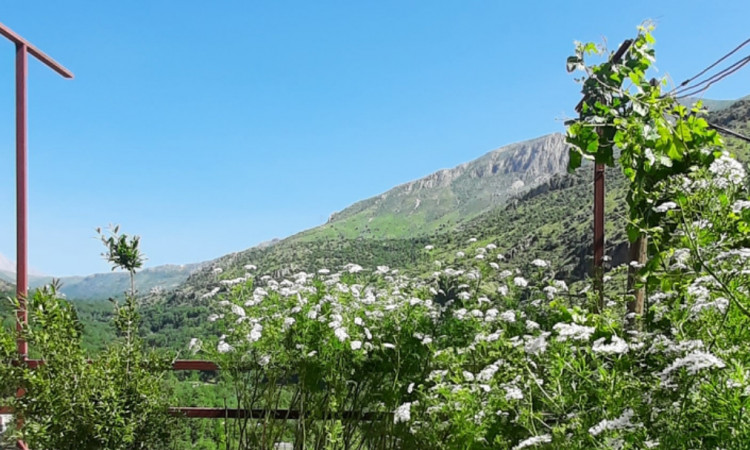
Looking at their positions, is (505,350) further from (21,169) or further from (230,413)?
(21,169)

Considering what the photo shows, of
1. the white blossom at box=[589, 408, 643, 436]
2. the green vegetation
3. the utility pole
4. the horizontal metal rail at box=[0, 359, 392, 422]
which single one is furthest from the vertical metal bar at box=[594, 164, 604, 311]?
the white blossom at box=[589, 408, 643, 436]

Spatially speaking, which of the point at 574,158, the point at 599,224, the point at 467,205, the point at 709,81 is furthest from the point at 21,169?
the point at 467,205

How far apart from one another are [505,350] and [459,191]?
95.3 metres

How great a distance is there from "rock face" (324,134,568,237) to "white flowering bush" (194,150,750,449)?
74616 mm

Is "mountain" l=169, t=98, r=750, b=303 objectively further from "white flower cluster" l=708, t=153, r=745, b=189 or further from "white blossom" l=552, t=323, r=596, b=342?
"white blossom" l=552, t=323, r=596, b=342

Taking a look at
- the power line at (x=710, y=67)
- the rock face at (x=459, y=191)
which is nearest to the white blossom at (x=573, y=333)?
the power line at (x=710, y=67)

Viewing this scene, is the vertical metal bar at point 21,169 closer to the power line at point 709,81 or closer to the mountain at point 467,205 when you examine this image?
the power line at point 709,81

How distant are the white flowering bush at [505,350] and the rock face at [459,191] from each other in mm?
74616

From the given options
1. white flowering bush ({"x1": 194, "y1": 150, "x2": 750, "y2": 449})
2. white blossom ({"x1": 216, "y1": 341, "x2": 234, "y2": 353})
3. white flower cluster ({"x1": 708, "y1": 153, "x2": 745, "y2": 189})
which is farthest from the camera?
white blossom ({"x1": 216, "y1": 341, "x2": 234, "y2": 353})

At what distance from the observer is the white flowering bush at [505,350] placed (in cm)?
175

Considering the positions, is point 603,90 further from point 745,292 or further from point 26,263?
point 26,263

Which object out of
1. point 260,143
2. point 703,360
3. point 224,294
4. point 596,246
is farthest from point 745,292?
point 260,143

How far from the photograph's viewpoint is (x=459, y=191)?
318ft

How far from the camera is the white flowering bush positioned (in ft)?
5.74
